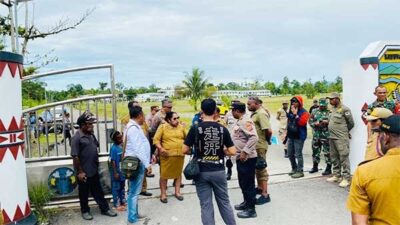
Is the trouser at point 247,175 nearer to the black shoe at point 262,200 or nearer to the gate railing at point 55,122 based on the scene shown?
the black shoe at point 262,200

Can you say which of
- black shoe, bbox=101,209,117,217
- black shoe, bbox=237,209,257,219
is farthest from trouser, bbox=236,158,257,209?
black shoe, bbox=101,209,117,217

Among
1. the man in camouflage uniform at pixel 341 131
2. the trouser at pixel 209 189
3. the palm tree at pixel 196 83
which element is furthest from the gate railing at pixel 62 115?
the palm tree at pixel 196 83

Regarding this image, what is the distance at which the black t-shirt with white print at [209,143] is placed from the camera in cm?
491

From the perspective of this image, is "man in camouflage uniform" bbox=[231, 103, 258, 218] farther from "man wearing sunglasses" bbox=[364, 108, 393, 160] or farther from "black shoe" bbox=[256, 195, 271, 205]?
"man wearing sunglasses" bbox=[364, 108, 393, 160]

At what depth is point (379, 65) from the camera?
774cm

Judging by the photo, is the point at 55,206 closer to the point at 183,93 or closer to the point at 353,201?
the point at 353,201

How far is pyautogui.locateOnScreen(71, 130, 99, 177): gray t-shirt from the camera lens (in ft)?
19.8

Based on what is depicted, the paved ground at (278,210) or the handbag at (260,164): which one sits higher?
the handbag at (260,164)

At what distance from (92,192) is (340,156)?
4.38 metres

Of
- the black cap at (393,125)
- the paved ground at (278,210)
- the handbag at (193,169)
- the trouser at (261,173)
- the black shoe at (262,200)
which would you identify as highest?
the black cap at (393,125)

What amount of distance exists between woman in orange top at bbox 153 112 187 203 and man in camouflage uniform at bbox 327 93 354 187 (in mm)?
2758

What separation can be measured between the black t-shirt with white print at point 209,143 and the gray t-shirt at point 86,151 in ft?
6.29

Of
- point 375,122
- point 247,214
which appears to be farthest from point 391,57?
point 247,214

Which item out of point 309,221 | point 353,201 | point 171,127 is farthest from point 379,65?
point 353,201
